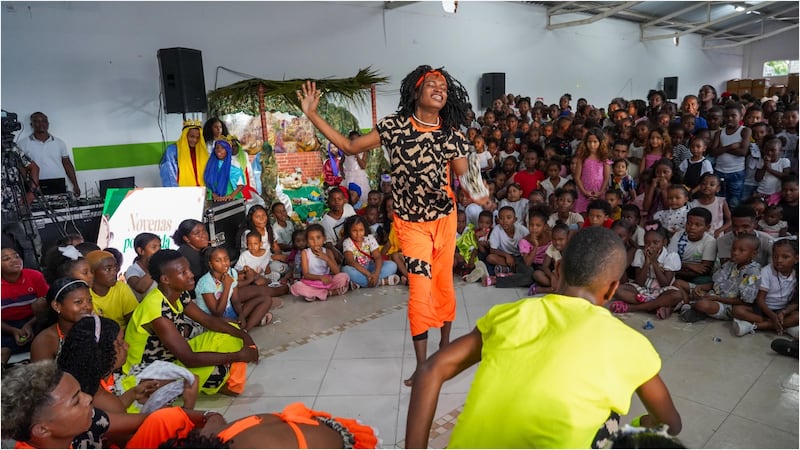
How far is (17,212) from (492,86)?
746cm

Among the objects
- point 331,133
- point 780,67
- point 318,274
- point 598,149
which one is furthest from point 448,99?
point 780,67

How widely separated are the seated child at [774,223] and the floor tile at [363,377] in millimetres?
2839

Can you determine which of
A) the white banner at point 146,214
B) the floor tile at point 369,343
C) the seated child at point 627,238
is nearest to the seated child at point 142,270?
the white banner at point 146,214

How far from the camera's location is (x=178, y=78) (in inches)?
215

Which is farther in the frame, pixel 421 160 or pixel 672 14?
pixel 672 14

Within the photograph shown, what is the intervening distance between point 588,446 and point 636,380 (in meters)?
0.17

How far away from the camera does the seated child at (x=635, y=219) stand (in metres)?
4.00

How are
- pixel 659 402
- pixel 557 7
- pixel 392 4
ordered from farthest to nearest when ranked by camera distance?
pixel 557 7, pixel 392 4, pixel 659 402

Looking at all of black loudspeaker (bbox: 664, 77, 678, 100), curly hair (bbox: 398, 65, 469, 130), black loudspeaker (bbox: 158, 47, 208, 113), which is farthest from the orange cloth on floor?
black loudspeaker (bbox: 664, 77, 678, 100)

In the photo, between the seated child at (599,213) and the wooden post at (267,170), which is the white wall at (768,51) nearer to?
the seated child at (599,213)

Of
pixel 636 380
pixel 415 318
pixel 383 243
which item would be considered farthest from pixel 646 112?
pixel 636 380

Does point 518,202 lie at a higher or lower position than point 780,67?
lower

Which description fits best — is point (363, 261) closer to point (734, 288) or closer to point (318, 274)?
point (318, 274)

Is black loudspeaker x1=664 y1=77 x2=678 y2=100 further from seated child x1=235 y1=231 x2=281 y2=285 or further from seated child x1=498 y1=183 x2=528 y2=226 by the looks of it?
seated child x1=235 y1=231 x2=281 y2=285
